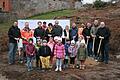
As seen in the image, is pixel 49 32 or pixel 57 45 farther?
pixel 49 32

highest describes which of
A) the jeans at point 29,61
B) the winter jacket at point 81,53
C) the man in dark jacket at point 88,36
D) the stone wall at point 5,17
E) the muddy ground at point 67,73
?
the stone wall at point 5,17

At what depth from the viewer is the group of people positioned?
58.0 ft

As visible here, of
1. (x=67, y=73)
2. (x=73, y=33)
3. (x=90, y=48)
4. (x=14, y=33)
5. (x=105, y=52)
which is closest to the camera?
(x=67, y=73)

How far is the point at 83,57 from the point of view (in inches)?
716

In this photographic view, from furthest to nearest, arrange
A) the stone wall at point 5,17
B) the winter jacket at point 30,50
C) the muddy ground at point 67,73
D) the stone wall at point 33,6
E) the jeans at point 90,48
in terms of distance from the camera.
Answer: the stone wall at point 33,6 → the stone wall at point 5,17 → the jeans at point 90,48 → the winter jacket at point 30,50 → the muddy ground at point 67,73

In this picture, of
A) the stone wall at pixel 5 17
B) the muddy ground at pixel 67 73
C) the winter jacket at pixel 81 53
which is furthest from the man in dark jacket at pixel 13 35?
the stone wall at pixel 5 17

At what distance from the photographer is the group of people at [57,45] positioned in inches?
696

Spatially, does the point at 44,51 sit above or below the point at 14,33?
below

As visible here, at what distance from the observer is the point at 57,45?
1769cm

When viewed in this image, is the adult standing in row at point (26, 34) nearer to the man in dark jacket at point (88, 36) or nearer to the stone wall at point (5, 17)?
the man in dark jacket at point (88, 36)

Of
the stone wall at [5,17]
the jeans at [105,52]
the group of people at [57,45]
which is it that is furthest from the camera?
the stone wall at [5,17]

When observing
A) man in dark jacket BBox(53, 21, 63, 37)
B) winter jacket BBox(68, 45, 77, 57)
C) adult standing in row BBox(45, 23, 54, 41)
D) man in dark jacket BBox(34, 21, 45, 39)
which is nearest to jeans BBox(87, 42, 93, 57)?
man in dark jacket BBox(53, 21, 63, 37)

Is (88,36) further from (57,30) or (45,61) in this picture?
(45,61)

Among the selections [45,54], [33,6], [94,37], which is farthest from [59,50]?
[33,6]
